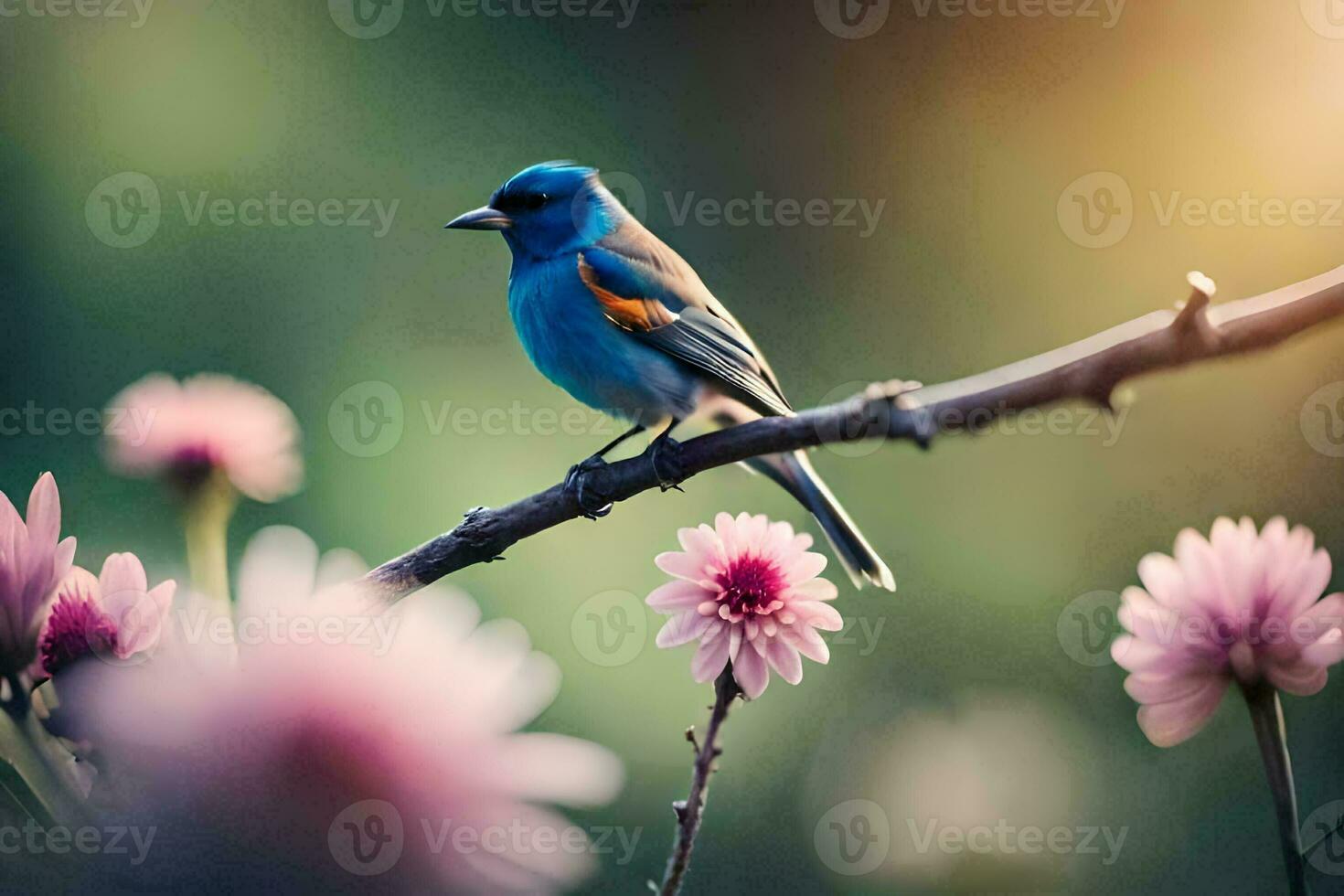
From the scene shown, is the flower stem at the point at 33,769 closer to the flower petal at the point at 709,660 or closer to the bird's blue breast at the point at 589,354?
the flower petal at the point at 709,660

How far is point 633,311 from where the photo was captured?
3.28 ft

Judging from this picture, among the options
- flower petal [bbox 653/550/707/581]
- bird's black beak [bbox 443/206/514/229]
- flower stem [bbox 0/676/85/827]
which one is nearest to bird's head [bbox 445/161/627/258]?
bird's black beak [bbox 443/206/514/229]

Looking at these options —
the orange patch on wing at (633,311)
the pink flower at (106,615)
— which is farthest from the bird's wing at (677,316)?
the pink flower at (106,615)

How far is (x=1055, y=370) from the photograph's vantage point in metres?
0.54

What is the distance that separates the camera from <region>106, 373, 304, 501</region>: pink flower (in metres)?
0.79

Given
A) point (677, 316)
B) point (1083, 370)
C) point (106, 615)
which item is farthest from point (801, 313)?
point (106, 615)

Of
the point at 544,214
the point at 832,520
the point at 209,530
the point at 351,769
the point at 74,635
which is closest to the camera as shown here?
the point at 351,769

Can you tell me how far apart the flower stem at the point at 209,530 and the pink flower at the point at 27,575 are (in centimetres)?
18

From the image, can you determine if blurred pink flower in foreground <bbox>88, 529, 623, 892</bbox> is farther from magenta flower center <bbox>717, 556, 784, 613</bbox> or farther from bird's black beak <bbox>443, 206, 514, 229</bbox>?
bird's black beak <bbox>443, 206, 514, 229</bbox>

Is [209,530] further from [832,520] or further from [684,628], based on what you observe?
[832,520]

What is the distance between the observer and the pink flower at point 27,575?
444 millimetres

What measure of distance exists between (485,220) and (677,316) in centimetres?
20

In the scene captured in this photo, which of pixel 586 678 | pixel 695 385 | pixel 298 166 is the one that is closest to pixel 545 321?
pixel 695 385

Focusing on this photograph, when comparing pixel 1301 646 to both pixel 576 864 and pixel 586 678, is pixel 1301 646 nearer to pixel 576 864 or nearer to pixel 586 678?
pixel 576 864
